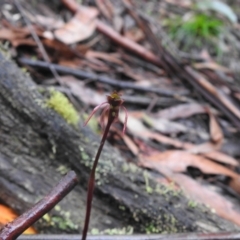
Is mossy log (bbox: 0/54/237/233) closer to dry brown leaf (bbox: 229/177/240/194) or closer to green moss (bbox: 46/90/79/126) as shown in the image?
green moss (bbox: 46/90/79/126)

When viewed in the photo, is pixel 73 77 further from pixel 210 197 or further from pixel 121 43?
pixel 210 197

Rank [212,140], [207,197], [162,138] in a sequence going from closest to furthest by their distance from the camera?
[207,197]
[162,138]
[212,140]

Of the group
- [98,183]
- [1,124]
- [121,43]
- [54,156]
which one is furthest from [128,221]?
[121,43]

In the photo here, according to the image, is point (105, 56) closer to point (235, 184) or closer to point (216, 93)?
point (216, 93)

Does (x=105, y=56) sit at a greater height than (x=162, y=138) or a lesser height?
greater

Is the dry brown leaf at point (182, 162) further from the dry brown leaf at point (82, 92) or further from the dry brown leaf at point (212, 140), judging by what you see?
the dry brown leaf at point (82, 92)

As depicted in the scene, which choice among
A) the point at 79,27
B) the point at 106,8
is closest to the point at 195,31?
the point at 106,8
